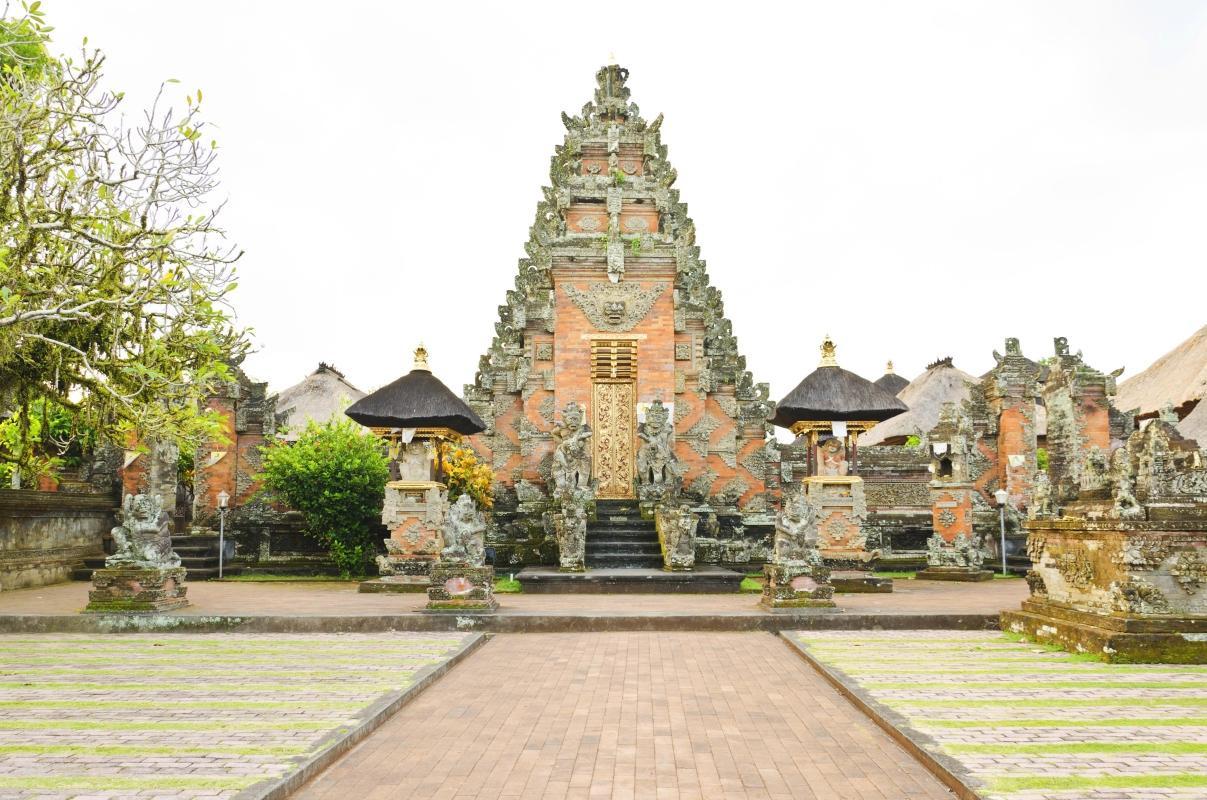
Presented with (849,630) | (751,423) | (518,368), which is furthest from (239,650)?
(751,423)

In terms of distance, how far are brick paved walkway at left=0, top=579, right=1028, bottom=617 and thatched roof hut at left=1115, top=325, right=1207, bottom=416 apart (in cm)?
1608

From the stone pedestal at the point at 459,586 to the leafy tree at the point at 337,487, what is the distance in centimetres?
709

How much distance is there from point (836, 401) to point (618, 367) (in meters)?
5.50

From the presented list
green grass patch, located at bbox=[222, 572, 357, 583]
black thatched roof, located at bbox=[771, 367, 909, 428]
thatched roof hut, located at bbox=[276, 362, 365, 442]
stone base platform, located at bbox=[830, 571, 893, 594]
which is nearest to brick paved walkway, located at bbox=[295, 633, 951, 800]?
stone base platform, located at bbox=[830, 571, 893, 594]

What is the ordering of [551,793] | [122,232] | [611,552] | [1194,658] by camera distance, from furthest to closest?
1. [611,552]
2. [122,232]
3. [1194,658]
4. [551,793]

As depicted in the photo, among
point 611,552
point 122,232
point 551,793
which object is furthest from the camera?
point 611,552

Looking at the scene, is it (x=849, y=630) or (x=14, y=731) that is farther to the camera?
(x=849, y=630)

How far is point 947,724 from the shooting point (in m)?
6.13

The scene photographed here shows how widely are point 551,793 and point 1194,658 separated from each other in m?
6.89

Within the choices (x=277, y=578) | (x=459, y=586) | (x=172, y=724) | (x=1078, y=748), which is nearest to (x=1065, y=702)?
(x=1078, y=748)

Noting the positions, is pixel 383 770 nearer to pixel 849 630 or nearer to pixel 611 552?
pixel 849 630

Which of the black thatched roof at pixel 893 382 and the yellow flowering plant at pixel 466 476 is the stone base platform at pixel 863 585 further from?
the black thatched roof at pixel 893 382

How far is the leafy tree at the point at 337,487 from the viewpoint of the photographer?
1852 cm

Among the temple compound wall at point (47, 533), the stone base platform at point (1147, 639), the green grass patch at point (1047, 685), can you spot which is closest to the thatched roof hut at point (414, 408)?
the temple compound wall at point (47, 533)
